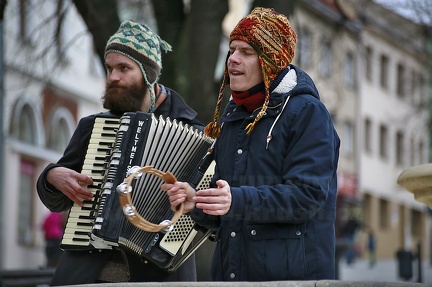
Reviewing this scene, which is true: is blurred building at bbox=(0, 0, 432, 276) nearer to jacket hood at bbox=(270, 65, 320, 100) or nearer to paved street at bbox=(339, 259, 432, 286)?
paved street at bbox=(339, 259, 432, 286)

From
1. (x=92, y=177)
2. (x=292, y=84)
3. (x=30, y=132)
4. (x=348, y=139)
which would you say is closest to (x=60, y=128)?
(x=30, y=132)

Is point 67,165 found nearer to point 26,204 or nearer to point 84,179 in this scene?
point 84,179

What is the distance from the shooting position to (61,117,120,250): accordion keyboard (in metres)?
5.85

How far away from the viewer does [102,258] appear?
588 centimetres

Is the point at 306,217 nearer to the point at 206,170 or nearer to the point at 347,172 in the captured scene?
the point at 206,170

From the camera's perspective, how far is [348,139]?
163ft

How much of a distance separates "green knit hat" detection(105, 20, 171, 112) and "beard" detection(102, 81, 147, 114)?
0.08 metres

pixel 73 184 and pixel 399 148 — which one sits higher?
pixel 399 148

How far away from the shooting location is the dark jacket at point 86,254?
5840 mm

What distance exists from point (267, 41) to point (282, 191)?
25.9 inches

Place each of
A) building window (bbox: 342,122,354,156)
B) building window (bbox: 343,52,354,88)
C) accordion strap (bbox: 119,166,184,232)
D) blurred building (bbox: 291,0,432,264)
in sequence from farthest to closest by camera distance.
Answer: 1. building window (bbox: 342,122,354,156)
2. blurred building (bbox: 291,0,432,264)
3. building window (bbox: 343,52,354,88)
4. accordion strap (bbox: 119,166,184,232)

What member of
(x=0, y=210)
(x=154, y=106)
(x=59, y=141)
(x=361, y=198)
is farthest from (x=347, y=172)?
(x=154, y=106)

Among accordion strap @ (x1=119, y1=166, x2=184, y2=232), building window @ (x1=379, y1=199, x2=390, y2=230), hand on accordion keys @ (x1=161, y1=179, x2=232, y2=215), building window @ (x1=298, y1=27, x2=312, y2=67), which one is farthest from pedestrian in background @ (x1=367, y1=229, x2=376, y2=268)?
hand on accordion keys @ (x1=161, y1=179, x2=232, y2=215)

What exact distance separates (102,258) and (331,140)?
59.3 inches
